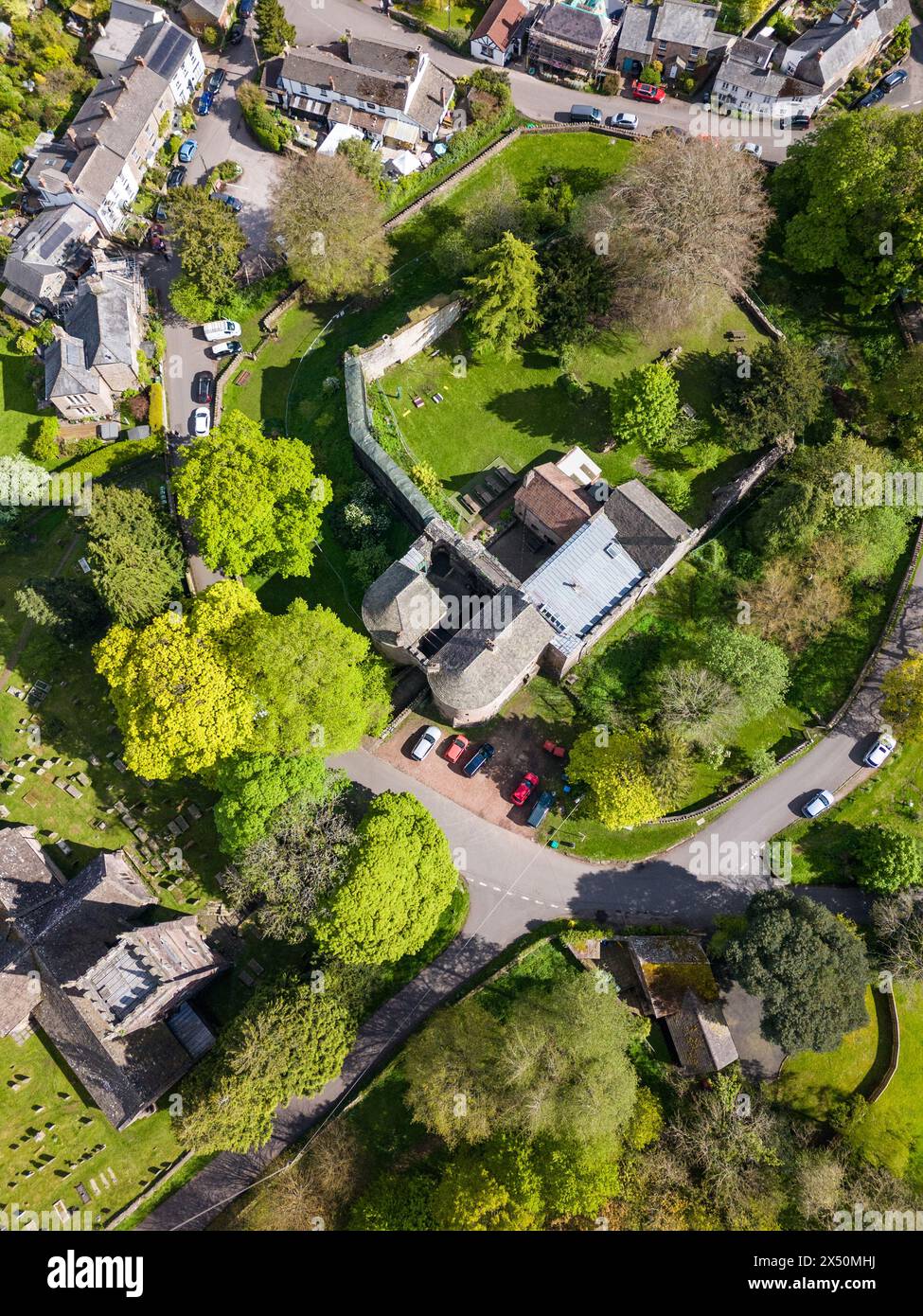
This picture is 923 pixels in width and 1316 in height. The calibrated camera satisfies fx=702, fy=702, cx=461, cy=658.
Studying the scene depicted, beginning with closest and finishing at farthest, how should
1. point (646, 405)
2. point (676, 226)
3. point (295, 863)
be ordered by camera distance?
point (295, 863) → point (676, 226) → point (646, 405)

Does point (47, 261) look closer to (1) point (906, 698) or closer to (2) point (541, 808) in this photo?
(2) point (541, 808)

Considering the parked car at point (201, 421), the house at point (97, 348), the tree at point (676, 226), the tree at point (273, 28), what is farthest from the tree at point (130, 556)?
the tree at point (273, 28)

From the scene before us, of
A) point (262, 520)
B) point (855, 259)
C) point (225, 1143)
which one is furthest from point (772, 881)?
point (855, 259)

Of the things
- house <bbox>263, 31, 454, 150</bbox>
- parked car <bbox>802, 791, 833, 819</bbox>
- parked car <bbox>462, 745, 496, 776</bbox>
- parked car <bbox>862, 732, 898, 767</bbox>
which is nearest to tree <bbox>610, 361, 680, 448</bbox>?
parked car <bbox>462, 745, 496, 776</bbox>

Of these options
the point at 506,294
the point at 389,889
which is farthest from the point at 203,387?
the point at 389,889

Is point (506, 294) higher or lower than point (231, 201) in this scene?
lower

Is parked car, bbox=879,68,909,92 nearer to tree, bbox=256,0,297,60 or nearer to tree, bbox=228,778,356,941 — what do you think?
tree, bbox=256,0,297,60

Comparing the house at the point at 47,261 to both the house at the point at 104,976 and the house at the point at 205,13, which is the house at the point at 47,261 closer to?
the house at the point at 205,13
